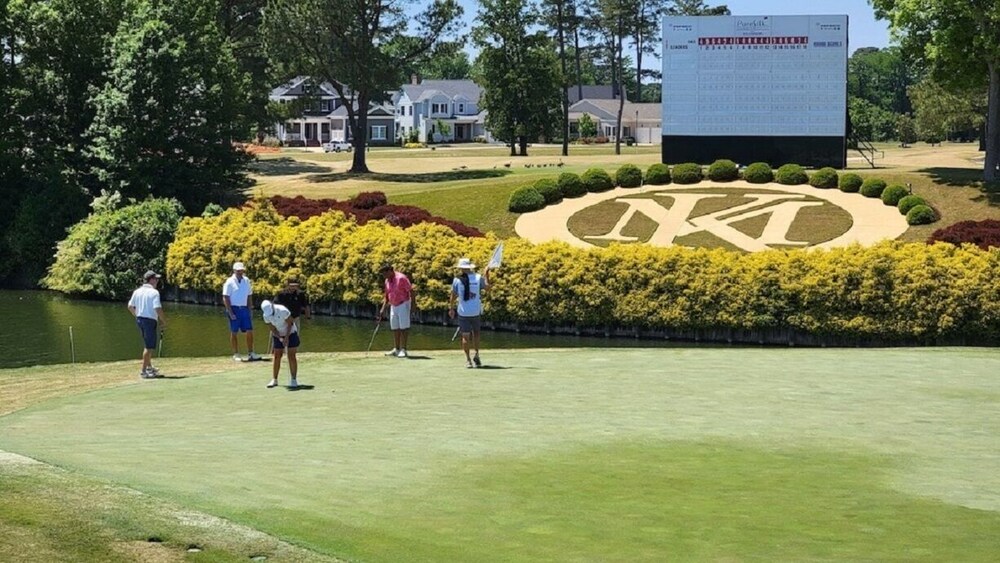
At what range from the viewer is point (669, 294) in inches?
1620

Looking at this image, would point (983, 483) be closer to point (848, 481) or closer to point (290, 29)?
point (848, 481)

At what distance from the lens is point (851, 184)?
5750 centimetres

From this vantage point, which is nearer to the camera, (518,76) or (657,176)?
(657,176)

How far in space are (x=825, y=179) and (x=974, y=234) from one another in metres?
14.9

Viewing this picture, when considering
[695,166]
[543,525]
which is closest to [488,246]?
[695,166]

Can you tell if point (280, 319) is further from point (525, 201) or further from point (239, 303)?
point (525, 201)

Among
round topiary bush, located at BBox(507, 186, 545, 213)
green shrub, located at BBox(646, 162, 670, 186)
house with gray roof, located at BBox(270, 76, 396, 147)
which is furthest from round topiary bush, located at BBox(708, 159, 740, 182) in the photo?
house with gray roof, located at BBox(270, 76, 396, 147)

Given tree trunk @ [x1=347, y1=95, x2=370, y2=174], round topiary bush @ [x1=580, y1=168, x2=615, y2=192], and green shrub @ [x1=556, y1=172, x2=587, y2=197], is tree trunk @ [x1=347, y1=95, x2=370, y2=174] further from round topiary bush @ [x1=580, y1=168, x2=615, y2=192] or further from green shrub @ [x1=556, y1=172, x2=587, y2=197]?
green shrub @ [x1=556, y1=172, x2=587, y2=197]

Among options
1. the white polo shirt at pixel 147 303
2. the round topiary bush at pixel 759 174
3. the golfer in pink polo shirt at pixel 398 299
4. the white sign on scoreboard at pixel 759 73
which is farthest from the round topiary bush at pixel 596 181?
the white polo shirt at pixel 147 303

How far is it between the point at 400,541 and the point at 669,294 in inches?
1168

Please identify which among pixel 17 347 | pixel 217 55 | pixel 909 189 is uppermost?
pixel 217 55

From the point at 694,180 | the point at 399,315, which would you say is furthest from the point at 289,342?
the point at 694,180

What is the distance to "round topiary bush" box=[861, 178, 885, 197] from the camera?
185ft

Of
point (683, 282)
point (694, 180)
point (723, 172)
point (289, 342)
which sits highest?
point (723, 172)
